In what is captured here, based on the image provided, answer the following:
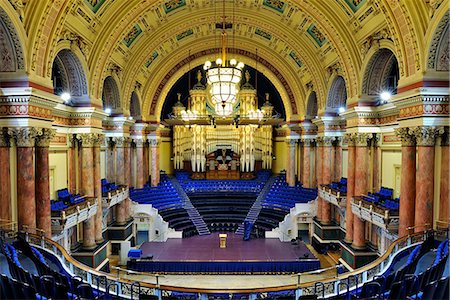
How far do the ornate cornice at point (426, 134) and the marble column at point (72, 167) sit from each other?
13727mm

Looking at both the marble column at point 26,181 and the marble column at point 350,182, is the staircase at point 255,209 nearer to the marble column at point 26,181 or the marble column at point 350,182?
the marble column at point 350,182

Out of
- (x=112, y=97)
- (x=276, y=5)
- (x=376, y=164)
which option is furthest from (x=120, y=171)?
(x=376, y=164)

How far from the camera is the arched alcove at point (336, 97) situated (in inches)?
727

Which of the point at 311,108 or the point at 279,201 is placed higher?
the point at 311,108

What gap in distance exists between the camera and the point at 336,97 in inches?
736

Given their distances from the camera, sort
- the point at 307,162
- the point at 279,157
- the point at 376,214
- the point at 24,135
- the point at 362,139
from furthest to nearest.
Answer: the point at 279,157 → the point at 307,162 → the point at 362,139 → the point at 376,214 → the point at 24,135

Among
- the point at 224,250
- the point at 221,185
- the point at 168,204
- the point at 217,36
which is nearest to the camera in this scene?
the point at 224,250

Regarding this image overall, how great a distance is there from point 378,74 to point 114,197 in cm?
1344

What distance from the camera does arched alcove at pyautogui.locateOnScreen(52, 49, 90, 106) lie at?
13562 millimetres

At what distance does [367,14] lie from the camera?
12672 mm

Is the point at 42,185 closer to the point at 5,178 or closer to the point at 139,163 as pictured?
the point at 5,178

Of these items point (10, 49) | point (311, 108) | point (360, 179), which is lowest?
point (360, 179)

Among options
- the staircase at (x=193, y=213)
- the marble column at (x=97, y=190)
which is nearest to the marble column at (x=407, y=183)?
the marble column at (x=97, y=190)

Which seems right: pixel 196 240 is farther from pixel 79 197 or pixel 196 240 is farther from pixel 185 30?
pixel 185 30
